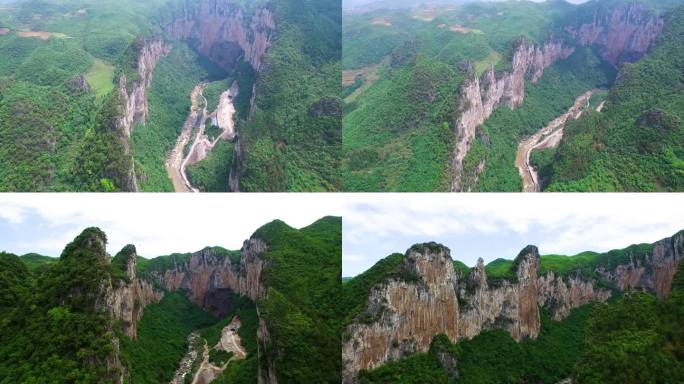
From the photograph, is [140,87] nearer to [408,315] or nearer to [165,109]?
[165,109]

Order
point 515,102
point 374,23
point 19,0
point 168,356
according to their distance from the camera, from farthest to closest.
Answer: point 374,23 < point 515,102 < point 19,0 < point 168,356

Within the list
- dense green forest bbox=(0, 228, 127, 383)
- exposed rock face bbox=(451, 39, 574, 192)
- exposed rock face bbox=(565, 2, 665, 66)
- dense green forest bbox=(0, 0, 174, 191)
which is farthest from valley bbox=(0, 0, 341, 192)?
exposed rock face bbox=(565, 2, 665, 66)

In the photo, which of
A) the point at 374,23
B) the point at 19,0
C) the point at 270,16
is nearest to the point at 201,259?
the point at 270,16

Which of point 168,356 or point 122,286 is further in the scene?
point 168,356

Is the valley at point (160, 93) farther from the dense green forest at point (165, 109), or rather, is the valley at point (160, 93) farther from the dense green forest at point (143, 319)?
the dense green forest at point (143, 319)

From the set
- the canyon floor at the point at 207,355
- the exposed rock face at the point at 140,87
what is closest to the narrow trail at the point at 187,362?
the canyon floor at the point at 207,355

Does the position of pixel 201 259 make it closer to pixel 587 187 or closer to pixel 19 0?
pixel 587 187

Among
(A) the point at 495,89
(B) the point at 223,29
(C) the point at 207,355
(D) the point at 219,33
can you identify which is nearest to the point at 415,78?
(A) the point at 495,89
